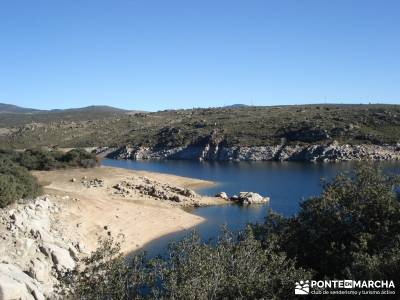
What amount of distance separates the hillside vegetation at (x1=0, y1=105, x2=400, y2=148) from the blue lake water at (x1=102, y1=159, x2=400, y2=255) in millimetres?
14001

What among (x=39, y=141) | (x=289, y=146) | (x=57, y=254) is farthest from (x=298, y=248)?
(x=39, y=141)

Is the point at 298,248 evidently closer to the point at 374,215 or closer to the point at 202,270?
the point at 374,215

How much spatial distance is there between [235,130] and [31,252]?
323 feet

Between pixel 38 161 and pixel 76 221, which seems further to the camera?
pixel 38 161

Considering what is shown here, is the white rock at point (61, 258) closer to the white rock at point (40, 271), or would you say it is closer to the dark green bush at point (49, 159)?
the white rock at point (40, 271)

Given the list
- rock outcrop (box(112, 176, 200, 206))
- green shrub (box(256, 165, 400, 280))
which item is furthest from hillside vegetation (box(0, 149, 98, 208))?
green shrub (box(256, 165, 400, 280))

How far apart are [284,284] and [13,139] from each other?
141 m

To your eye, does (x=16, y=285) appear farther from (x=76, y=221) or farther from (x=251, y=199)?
(x=251, y=199)

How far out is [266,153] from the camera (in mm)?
109375

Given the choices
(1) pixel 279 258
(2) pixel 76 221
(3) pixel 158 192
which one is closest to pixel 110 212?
(2) pixel 76 221

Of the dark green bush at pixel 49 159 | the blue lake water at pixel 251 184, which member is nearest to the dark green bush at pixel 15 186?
the blue lake water at pixel 251 184

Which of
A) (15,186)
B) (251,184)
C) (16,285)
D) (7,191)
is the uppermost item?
(15,186)

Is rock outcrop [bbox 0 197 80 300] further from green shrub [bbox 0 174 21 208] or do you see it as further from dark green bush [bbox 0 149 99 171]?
dark green bush [bbox 0 149 99 171]

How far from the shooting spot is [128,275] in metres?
15.9
